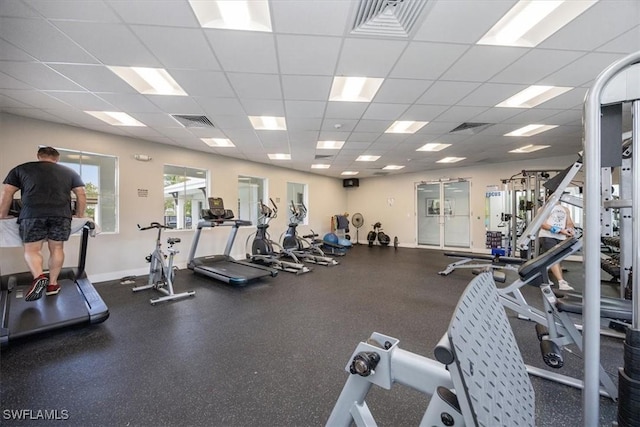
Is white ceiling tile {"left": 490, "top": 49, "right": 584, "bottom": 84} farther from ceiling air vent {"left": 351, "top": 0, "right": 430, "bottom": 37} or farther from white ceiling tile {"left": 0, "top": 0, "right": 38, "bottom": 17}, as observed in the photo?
white ceiling tile {"left": 0, "top": 0, "right": 38, "bottom": 17}

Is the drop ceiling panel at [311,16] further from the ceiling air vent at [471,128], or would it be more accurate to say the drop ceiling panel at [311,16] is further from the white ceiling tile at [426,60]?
the ceiling air vent at [471,128]

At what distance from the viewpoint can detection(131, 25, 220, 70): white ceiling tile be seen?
203cm

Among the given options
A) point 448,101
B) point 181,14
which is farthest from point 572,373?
point 181,14

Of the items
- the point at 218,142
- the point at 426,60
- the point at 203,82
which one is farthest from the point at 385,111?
the point at 218,142

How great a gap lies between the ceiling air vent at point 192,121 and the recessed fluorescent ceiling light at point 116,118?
70 cm

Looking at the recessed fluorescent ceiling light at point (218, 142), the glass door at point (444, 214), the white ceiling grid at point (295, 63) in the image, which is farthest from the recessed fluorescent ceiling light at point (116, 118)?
the glass door at point (444, 214)

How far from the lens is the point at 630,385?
0.74m

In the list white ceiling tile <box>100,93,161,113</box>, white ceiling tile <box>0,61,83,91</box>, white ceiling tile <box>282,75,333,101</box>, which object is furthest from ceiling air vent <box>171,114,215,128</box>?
white ceiling tile <box>282,75,333,101</box>

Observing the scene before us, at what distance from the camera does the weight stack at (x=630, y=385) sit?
0.73 m

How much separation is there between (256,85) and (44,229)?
113 inches

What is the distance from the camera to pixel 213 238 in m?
6.03

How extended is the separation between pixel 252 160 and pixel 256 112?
3.31 m

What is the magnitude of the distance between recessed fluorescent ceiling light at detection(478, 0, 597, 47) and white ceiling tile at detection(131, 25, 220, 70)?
252 centimetres

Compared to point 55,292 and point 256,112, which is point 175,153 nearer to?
point 256,112
